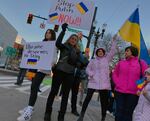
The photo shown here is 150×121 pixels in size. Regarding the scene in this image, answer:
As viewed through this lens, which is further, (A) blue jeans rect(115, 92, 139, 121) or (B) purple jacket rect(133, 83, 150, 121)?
(A) blue jeans rect(115, 92, 139, 121)

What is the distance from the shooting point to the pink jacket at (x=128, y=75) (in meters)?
7.04

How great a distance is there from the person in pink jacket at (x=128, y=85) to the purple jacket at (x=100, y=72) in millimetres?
1035

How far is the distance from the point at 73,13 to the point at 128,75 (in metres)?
7.74

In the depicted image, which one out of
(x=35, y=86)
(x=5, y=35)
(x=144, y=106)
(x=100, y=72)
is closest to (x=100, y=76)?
(x=100, y=72)

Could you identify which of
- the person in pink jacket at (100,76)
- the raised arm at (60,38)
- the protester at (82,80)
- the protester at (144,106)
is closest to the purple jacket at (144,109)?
the protester at (144,106)

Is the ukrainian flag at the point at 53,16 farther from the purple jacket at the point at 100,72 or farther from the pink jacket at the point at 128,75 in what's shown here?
the pink jacket at the point at 128,75

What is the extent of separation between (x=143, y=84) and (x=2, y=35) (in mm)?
53214

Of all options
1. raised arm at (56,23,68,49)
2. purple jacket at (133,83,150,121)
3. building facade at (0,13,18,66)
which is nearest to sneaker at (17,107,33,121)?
raised arm at (56,23,68,49)

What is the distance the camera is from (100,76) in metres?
8.42

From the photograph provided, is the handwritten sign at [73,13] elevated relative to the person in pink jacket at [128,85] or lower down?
elevated

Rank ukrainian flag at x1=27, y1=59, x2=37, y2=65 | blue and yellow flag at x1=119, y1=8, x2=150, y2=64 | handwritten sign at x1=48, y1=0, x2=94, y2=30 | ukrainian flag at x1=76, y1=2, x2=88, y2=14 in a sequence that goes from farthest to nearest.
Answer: ukrainian flag at x1=76, y1=2, x2=88, y2=14 → handwritten sign at x1=48, y1=0, x2=94, y2=30 → blue and yellow flag at x1=119, y1=8, x2=150, y2=64 → ukrainian flag at x1=27, y1=59, x2=37, y2=65

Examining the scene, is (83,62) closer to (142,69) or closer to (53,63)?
(53,63)

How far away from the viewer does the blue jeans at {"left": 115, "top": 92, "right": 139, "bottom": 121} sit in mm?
7004

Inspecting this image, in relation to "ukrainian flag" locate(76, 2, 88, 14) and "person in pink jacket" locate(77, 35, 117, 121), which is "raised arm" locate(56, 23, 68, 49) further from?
"ukrainian flag" locate(76, 2, 88, 14)
